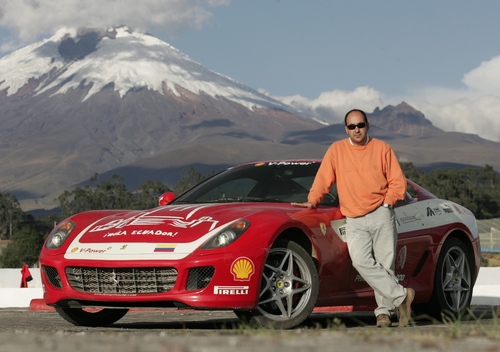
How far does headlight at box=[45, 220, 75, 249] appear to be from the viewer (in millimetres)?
7367

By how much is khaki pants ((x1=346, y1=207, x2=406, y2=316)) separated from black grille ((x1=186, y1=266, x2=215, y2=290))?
113cm

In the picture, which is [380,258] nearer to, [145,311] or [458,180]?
[145,311]

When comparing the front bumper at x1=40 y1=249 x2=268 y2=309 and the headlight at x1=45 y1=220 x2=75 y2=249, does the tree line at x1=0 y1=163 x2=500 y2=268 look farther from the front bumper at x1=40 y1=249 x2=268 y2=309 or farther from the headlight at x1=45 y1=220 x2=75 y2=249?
the front bumper at x1=40 y1=249 x2=268 y2=309

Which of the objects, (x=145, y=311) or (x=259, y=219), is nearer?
(x=259, y=219)

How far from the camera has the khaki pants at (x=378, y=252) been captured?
7.12 meters

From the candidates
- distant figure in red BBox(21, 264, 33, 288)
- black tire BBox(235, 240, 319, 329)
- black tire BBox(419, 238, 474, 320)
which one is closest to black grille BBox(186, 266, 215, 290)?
black tire BBox(235, 240, 319, 329)

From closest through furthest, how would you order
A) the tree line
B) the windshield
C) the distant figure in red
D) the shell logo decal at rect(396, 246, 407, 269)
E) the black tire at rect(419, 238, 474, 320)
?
the shell logo decal at rect(396, 246, 407, 269) < the windshield < the black tire at rect(419, 238, 474, 320) < the distant figure in red < the tree line

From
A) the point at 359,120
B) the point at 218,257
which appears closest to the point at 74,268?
the point at 218,257

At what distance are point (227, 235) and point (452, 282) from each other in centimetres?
250

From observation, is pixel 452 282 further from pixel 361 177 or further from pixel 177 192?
pixel 177 192

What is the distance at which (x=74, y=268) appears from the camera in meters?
7.10

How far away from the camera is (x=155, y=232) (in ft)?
22.7

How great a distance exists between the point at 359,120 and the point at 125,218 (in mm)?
1875

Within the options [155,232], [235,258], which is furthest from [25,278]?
[235,258]
